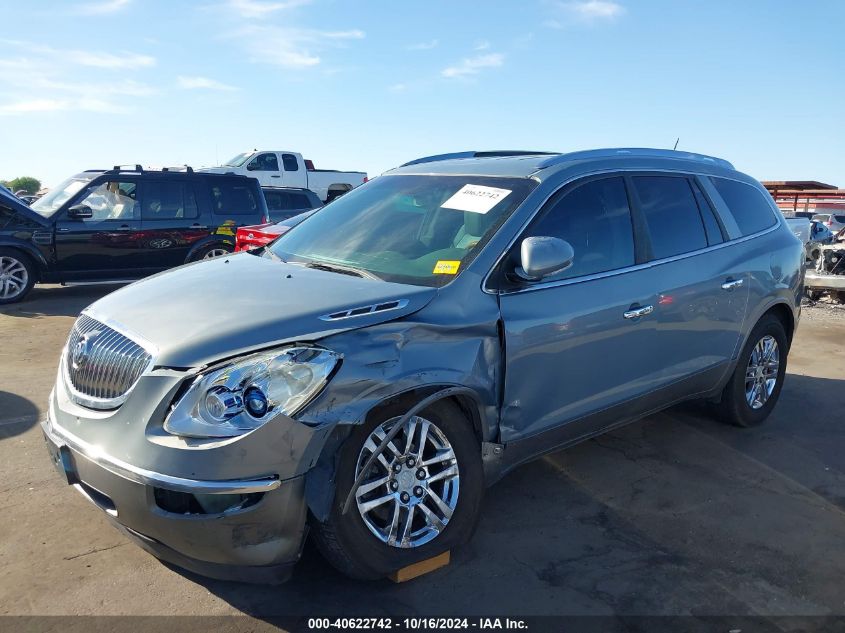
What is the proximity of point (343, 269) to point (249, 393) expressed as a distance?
110 centimetres

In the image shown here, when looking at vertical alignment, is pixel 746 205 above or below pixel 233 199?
above

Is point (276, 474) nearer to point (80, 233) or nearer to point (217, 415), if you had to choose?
point (217, 415)

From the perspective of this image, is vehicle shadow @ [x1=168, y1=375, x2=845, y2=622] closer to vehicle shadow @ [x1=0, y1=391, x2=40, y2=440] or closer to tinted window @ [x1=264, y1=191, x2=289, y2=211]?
vehicle shadow @ [x1=0, y1=391, x2=40, y2=440]

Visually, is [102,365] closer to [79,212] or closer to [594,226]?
[594,226]

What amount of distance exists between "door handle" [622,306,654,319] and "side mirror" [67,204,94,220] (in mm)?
9083

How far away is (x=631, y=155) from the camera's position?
448cm

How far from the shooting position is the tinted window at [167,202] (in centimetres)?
1115

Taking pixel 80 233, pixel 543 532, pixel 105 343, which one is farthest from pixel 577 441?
pixel 80 233

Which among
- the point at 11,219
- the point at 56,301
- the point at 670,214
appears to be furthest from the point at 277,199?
the point at 670,214

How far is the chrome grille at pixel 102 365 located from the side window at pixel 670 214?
292cm

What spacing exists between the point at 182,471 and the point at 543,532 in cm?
191

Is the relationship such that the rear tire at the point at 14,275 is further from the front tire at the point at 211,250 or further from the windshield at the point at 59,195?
the front tire at the point at 211,250

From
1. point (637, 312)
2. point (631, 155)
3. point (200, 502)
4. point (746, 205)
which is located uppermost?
point (631, 155)

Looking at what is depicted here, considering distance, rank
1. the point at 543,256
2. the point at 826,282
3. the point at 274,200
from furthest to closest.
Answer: the point at 274,200 → the point at 826,282 → the point at 543,256
